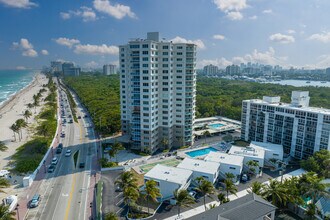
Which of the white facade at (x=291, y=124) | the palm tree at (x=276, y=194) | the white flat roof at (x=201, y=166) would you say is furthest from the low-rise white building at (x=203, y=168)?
the white facade at (x=291, y=124)

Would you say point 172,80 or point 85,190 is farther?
point 172,80

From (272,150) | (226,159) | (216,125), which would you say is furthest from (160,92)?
(216,125)

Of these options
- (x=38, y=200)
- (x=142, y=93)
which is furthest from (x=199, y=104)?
(x=38, y=200)

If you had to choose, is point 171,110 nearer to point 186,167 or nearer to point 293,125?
point 186,167

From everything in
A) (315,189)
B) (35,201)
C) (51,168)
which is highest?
(315,189)

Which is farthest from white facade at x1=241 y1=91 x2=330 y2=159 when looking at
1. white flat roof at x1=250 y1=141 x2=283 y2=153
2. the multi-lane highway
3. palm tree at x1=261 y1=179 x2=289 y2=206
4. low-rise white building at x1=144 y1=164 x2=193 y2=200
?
the multi-lane highway

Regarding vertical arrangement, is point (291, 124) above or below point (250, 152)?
above

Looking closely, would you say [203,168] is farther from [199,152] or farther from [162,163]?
[199,152]
